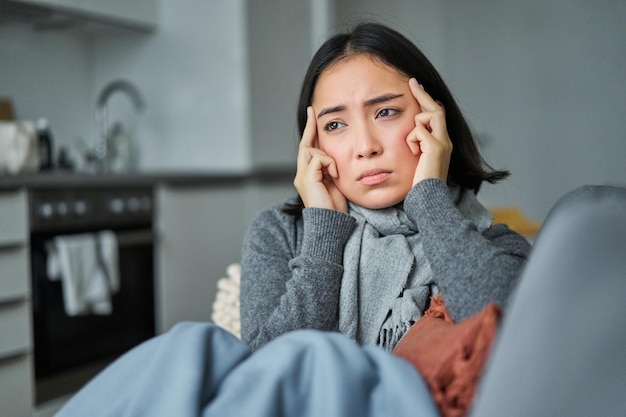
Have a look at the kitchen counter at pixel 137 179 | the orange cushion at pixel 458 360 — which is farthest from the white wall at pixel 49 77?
the orange cushion at pixel 458 360

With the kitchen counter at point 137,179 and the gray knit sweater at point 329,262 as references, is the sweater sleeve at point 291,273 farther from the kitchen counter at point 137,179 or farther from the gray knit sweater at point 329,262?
the kitchen counter at point 137,179

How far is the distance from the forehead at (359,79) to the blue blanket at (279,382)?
1.68 feet

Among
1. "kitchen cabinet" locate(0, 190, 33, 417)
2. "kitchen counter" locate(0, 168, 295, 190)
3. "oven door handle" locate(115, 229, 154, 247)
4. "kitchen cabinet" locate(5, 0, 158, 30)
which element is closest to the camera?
"kitchen cabinet" locate(0, 190, 33, 417)

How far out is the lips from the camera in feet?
3.70

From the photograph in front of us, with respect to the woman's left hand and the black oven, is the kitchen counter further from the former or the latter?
the woman's left hand

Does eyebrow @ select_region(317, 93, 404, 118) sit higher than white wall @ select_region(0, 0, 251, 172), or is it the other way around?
white wall @ select_region(0, 0, 251, 172)

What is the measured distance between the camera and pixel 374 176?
1.13m

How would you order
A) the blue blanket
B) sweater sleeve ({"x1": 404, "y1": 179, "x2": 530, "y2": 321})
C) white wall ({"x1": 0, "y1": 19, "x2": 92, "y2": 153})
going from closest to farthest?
the blue blanket → sweater sleeve ({"x1": 404, "y1": 179, "x2": 530, "y2": 321}) → white wall ({"x1": 0, "y1": 19, "x2": 92, "y2": 153})

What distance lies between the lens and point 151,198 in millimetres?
2998

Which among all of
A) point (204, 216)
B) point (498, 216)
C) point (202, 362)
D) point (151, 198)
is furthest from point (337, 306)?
point (204, 216)

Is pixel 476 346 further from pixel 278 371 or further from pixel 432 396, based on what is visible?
pixel 278 371

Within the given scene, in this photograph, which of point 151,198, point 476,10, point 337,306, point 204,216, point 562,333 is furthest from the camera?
point 476,10

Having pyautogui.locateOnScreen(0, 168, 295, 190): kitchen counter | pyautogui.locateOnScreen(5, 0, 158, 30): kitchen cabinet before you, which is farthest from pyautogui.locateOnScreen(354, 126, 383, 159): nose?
pyautogui.locateOnScreen(5, 0, 158, 30): kitchen cabinet

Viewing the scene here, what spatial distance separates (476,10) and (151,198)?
2395mm
